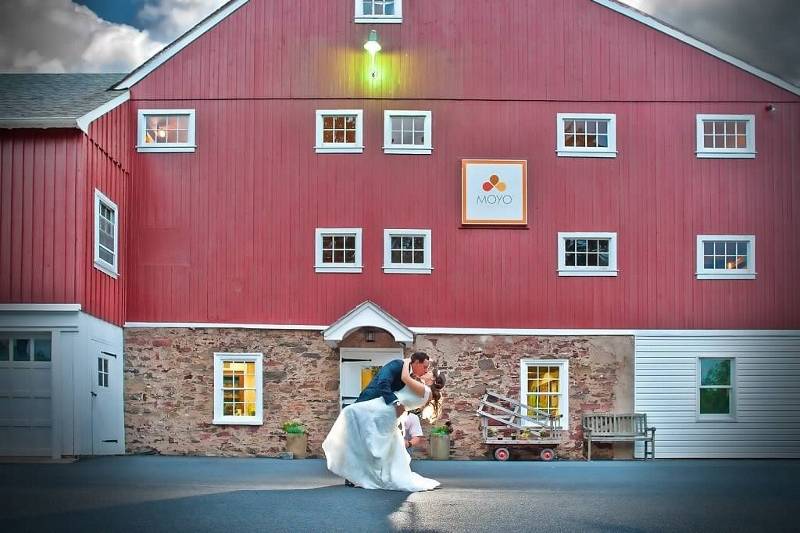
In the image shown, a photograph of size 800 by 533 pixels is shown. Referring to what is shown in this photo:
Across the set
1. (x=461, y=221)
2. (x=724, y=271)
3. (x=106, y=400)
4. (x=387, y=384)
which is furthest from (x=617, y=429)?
(x=387, y=384)

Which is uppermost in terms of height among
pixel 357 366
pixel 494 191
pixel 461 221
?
pixel 494 191

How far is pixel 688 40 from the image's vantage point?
24.5 m

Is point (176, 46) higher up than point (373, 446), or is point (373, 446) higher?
point (176, 46)

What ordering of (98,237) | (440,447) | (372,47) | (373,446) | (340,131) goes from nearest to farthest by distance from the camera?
(373,446) < (98,237) < (440,447) < (372,47) < (340,131)

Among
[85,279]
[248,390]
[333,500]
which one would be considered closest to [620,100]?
[248,390]

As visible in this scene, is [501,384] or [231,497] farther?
[501,384]

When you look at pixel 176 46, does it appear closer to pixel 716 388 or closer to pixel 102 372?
pixel 102 372

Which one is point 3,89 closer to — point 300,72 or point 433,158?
point 300,72

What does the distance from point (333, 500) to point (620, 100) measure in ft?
49.3

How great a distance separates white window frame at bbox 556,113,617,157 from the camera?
24.3 m

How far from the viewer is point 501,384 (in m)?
23.6

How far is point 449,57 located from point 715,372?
8.76 m

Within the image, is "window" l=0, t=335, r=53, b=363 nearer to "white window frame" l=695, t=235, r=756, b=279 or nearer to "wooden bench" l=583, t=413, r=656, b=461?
"wooden bench" l=583, t=413, r=656, b=461

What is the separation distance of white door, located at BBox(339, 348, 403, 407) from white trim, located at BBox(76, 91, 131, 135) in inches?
264
